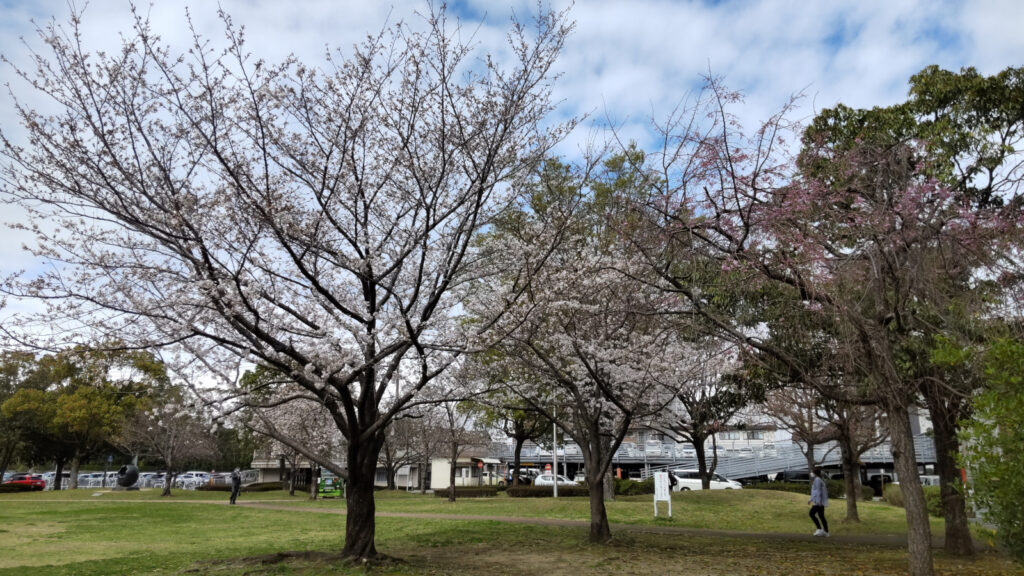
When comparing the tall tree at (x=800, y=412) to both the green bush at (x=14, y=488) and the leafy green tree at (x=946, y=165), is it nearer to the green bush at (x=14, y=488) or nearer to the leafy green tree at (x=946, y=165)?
the leafy green tree at (x=946, y=165)

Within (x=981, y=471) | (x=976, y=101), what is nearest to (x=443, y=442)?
(x=976, y=101)

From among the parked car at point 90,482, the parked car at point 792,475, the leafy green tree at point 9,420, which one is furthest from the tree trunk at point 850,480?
the parked car at point 90,482

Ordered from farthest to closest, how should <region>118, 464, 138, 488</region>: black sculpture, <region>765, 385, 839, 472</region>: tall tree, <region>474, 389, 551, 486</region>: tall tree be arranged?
<region>118, 464, 138, 488</region>: black sculpture → <region>474, 389, 551, 486</region>: tall tree → <region>765, 385, 839, 472</region>: tall tree

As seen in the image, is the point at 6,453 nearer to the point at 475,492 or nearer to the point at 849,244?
the point at 475,492

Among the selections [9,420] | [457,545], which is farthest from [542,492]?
[9,420]

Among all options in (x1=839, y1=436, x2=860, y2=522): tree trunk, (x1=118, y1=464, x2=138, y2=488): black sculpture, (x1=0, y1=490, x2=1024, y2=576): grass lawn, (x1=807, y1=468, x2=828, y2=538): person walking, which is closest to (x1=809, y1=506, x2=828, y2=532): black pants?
(x1=807, y1=468, x2=828, y2=538): person walking

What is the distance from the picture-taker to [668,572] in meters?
9.05

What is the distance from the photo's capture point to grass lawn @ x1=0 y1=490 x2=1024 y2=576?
930cm

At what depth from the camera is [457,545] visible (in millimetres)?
12008

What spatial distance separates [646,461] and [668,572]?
42678mm

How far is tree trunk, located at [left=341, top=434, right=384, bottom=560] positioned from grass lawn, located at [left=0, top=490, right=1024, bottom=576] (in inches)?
14.5

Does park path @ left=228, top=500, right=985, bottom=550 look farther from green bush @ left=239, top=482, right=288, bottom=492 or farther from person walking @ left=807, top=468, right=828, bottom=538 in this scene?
green bush @ left=239, top=482, right=288, bottom=492

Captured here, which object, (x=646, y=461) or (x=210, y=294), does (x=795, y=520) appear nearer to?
(x=210, y=294)

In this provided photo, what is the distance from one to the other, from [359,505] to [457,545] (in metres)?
3.21
